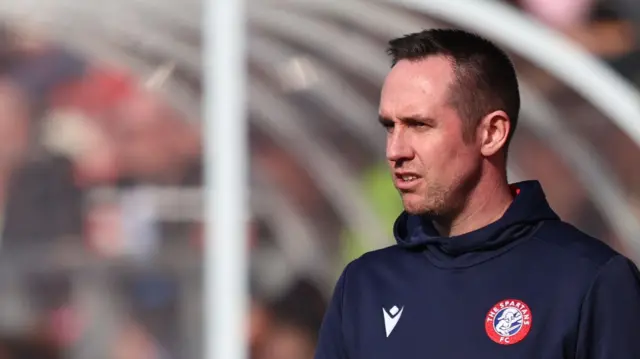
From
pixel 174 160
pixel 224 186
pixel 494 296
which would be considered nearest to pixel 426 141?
pixel 494 296

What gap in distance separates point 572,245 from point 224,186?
410 centimetres

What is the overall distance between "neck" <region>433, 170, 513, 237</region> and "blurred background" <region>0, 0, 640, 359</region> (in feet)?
12.4

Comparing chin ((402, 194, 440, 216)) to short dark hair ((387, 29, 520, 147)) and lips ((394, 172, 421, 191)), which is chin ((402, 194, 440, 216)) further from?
short dark hair ((387, 29, 520, 147))

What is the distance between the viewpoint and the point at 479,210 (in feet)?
7.78

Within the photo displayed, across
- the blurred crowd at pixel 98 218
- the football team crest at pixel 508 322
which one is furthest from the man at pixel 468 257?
the blurred crowd at pixel 98 218

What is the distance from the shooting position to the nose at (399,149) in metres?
2.31

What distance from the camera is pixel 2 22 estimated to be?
6.25 meters

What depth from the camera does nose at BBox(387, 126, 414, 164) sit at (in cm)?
231

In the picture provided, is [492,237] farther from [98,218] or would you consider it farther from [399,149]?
[98,218]

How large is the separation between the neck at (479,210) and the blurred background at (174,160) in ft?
12.4

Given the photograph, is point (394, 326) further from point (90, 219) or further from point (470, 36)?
point (90, 219)

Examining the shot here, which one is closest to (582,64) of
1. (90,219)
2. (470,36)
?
(90,219)

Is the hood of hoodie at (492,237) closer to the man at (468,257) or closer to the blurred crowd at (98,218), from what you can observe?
the man at (468,257)

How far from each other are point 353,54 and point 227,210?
957 millimetres
